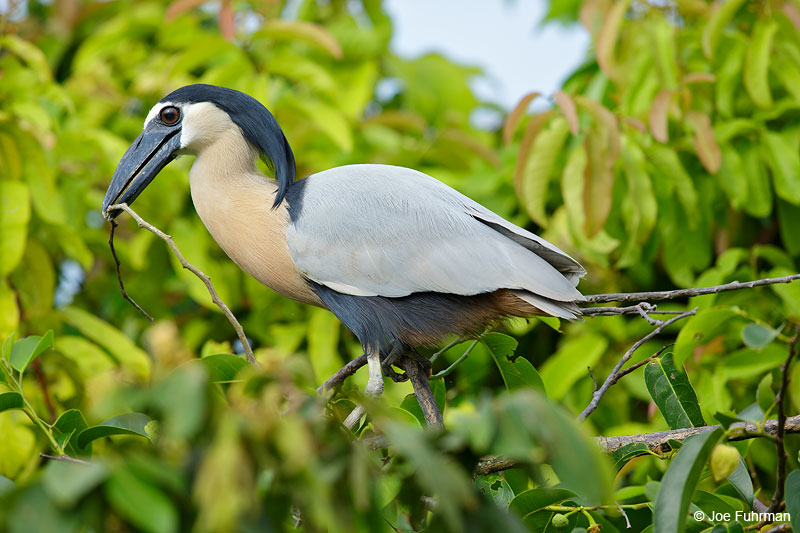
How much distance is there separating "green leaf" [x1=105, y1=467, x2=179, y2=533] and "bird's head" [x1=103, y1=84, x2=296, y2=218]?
111 cm

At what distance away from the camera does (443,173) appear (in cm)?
282

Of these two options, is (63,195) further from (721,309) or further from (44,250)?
(721,309)

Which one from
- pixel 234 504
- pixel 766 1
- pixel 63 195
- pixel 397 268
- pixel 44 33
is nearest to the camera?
pixel 234 504

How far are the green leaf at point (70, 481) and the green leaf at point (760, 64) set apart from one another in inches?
85.7

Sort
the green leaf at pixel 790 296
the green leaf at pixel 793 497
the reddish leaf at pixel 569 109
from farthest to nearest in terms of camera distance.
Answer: the reddish leaf at pixel 569 109, the green leaf at pixel 790 296, the green leaf at pixel 793 497

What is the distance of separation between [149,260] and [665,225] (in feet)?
5.87

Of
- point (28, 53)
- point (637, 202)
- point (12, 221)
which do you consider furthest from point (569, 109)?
point (28, 53)

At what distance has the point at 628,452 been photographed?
4.56 ft

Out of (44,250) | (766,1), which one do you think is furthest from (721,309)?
(44,250)

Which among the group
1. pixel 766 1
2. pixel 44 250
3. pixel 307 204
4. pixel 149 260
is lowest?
pixel 149 260

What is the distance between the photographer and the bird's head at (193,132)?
181cm

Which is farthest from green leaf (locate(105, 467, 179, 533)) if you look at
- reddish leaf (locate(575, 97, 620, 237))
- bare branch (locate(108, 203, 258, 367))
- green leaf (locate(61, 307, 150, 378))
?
green leaf (locate(61, 307, 150, 378))

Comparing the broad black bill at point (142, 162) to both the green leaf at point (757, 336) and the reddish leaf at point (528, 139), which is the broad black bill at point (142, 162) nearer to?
the reddish leaf at point (528, 139)

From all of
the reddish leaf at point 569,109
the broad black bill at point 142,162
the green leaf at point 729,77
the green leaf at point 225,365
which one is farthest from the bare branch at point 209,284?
the green leaf at point 729,77
